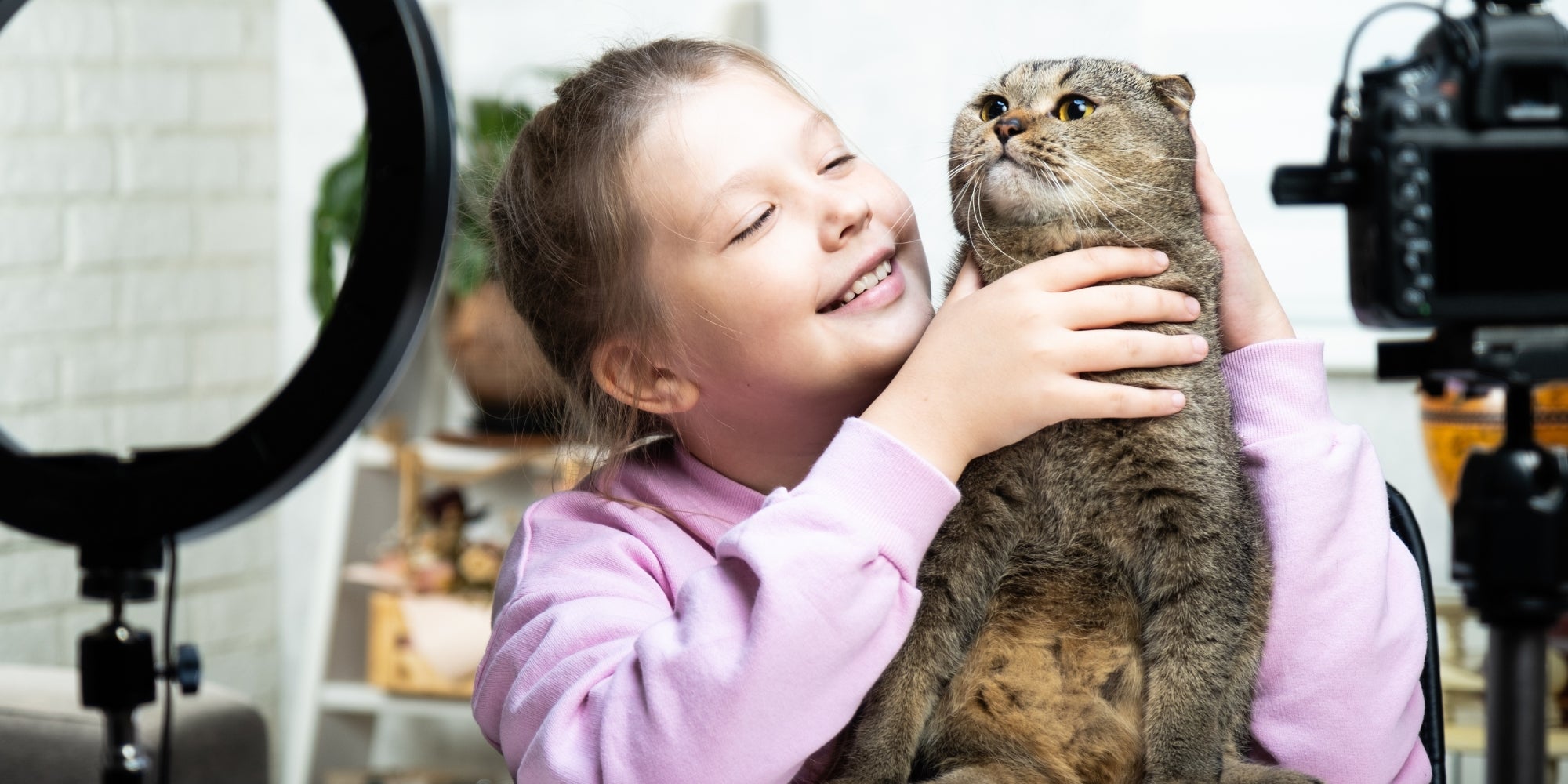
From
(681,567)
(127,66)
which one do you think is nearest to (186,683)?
(681,567)

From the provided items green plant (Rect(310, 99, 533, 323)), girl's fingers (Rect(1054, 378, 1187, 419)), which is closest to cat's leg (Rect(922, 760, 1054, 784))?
girl's fingers (Rect(1054, 378, 1187, 419))

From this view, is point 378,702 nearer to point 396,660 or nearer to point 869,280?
point 396,660

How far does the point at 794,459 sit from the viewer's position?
3.23 ft

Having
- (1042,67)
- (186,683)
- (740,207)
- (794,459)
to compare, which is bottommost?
(186,683)

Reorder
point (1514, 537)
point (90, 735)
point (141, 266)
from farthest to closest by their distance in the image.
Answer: point (141, 266)
point (90, 735)
point (1514, 537)

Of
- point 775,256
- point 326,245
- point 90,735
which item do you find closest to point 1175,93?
point 775,256

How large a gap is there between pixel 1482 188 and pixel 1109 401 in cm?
23

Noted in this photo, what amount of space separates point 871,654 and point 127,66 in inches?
80.0

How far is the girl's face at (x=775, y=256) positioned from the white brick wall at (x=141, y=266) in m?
0.88

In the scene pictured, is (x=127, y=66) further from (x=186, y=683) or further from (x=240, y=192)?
(x=186, y=683)

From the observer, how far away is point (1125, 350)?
780mm

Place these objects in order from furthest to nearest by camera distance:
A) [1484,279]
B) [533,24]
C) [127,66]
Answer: [533,24]
[127,66]
[1484,279]

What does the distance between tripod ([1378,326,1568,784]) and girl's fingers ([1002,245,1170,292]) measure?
17 cm

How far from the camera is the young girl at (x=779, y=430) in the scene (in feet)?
2.34
